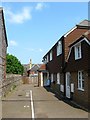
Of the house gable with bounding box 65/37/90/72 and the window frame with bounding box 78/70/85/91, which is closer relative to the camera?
the house gable with bounding box 65/37/90/72

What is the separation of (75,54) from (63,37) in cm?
553

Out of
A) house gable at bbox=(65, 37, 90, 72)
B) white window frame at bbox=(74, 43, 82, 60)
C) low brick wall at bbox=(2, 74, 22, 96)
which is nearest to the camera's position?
house gable at bbox=(65, 37, 90, 72)

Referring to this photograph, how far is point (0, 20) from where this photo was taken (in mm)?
26281

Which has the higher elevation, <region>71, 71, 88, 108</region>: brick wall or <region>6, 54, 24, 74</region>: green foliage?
<region>6, 54, 24, 74</region>: green foliage

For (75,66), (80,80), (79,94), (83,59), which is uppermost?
(83,59)

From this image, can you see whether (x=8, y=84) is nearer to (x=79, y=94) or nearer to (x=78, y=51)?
(x=78, y=51)

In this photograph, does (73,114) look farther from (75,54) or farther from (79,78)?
(75,54)

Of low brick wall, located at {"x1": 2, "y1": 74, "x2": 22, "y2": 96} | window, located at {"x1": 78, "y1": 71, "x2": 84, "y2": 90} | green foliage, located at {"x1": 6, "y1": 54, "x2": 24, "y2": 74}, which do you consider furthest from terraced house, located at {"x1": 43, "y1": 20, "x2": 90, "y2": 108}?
green foliage, located at {"x1": 6, "y1": 54, "x2": 24, "y2": 74}

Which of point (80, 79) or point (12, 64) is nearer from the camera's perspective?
point (80, 79)

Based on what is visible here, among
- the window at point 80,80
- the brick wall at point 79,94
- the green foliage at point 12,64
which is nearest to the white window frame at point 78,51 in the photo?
the window at point 80,80

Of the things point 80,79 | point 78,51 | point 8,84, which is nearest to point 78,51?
point 78,51

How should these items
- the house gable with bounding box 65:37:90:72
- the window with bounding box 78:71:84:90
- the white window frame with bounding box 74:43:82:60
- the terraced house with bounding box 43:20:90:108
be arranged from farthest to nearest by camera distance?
the white window frame with bounding box 74:43:82:60 < the window with bounding box 78:71:84:90 < the terraced house with bounding box 43:20:90:108 < the house gable with bounding box 65:37:90:72

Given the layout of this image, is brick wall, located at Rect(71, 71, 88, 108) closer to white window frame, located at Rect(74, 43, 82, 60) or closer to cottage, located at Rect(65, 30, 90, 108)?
cottage, located at Rect(65, 30, 90, 108)

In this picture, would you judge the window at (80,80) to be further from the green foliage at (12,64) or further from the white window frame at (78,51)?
the green foliage at (12,64)
